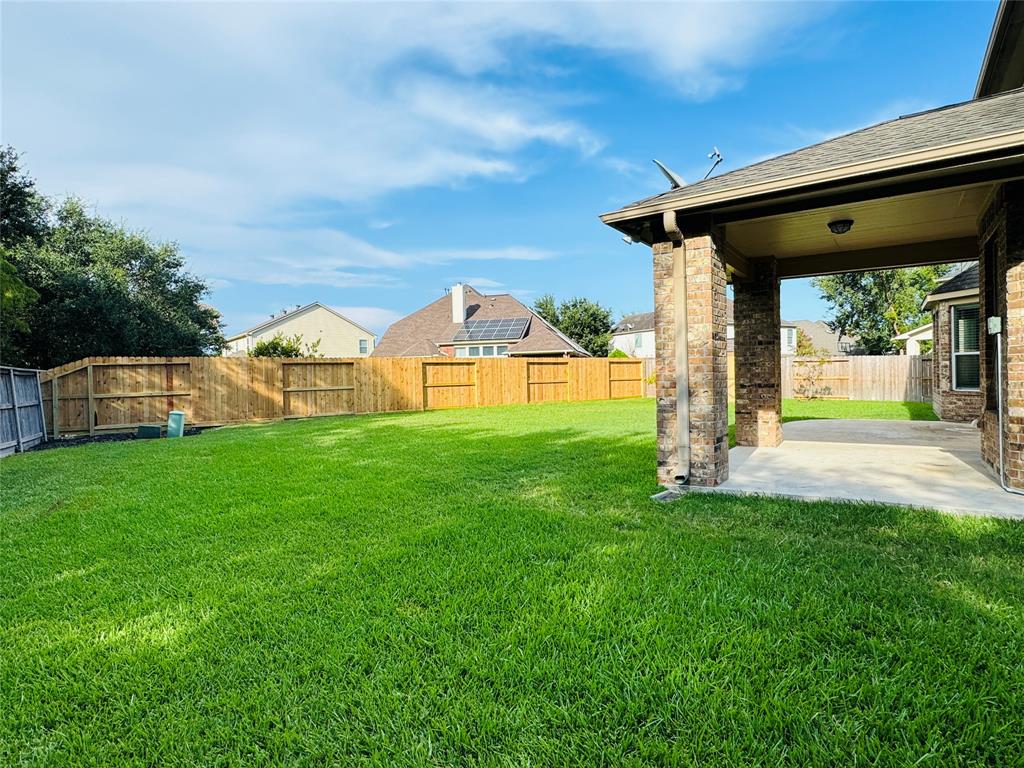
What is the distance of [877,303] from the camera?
106ft

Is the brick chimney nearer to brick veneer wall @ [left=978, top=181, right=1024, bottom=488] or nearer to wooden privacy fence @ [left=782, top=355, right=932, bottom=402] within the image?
wooden privacy fence @ [left=782, top=355, right=932, bottom=402]

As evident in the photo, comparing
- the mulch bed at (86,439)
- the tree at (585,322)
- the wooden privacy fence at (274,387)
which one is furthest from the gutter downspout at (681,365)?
the tree at (585,322)

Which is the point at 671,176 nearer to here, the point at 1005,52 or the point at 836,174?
the point at 836,174

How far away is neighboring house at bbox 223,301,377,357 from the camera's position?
3562cm

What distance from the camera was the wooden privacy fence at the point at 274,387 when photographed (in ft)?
40.5

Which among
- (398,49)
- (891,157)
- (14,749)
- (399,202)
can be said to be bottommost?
(14,749)

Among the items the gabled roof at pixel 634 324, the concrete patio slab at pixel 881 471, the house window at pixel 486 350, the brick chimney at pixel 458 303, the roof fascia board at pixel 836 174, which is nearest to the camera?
the roof fascia board at pixel 836 174

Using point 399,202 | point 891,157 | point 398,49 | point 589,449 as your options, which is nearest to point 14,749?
point 891,157

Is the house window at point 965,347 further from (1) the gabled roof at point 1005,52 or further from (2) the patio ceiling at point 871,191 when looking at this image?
(2) the patio ceiling at point 871,191

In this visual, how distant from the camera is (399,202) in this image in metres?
23.3

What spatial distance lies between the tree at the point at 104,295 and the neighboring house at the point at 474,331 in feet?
31.0

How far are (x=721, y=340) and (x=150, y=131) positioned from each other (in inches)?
564

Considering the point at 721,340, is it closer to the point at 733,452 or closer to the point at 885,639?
the point at 733,452

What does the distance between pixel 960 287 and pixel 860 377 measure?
9.24 meters
